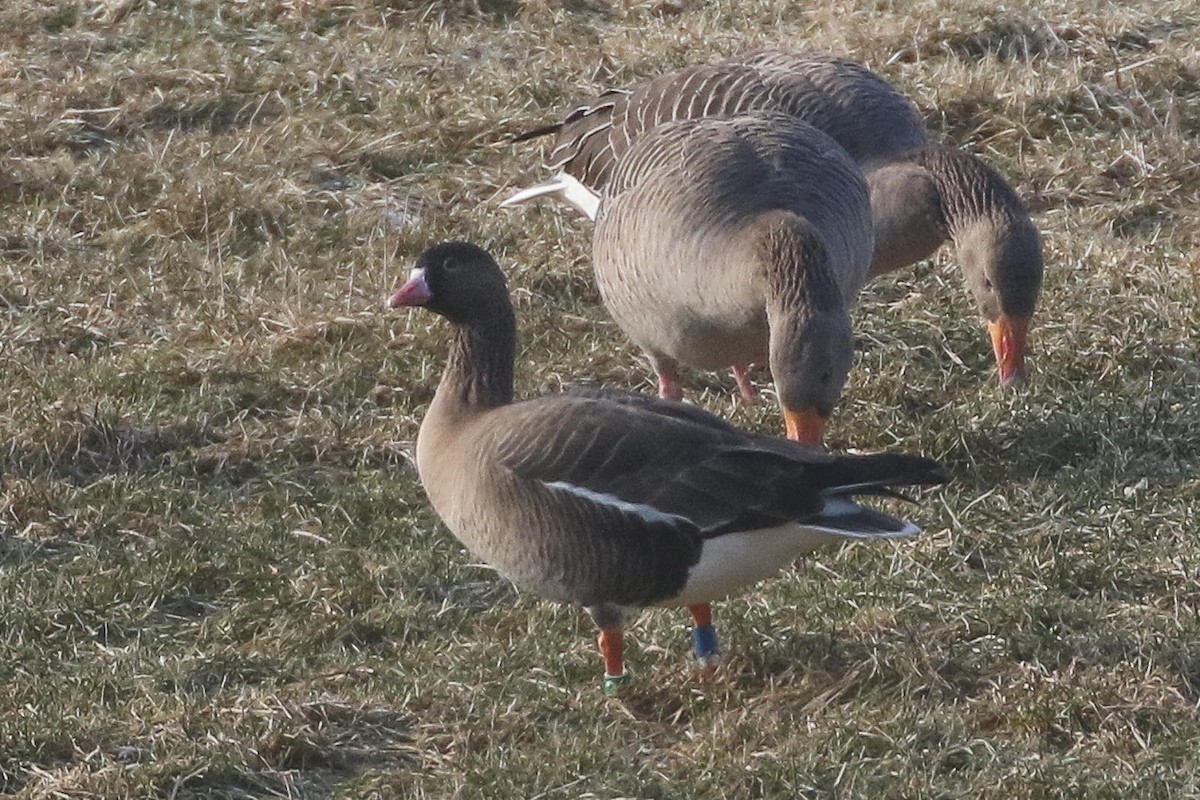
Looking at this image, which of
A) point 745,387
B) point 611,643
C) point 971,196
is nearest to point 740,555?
point 611,643

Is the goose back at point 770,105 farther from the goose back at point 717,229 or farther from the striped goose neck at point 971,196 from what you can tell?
the goose back at point 717,229

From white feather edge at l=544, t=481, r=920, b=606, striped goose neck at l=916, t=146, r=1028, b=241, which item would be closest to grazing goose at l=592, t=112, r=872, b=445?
striped goose neck at l=916, t=146, r=1028, b=241

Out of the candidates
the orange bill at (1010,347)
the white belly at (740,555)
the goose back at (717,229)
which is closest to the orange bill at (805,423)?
the goose back at (717,229)

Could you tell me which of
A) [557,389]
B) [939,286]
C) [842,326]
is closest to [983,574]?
[842,326]

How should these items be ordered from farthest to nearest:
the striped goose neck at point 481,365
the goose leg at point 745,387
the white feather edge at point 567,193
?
the white feather edge at point 567,193, the goose leg at point 745,387, the striped goose neck at point 481,365

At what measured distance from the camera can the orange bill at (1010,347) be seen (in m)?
6.58

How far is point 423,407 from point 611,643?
228 cm

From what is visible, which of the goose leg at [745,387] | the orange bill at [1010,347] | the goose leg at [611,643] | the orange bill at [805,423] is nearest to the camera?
the goose leg at [611,643]

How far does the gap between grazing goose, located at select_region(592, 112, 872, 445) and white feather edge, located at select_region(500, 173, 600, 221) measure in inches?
29.2

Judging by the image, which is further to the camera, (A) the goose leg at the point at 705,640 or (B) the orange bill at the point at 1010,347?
(B) the orange bill at the point at 1010,347

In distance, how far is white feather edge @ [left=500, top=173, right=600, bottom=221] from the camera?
7.84 metres

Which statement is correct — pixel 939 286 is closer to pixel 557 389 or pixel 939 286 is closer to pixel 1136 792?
pixel 557 389

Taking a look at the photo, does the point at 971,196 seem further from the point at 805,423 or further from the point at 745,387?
the point at 805,423

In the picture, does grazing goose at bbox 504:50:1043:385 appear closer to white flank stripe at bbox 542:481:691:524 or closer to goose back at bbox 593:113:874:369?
goose back at bbox 593:113:874:369
